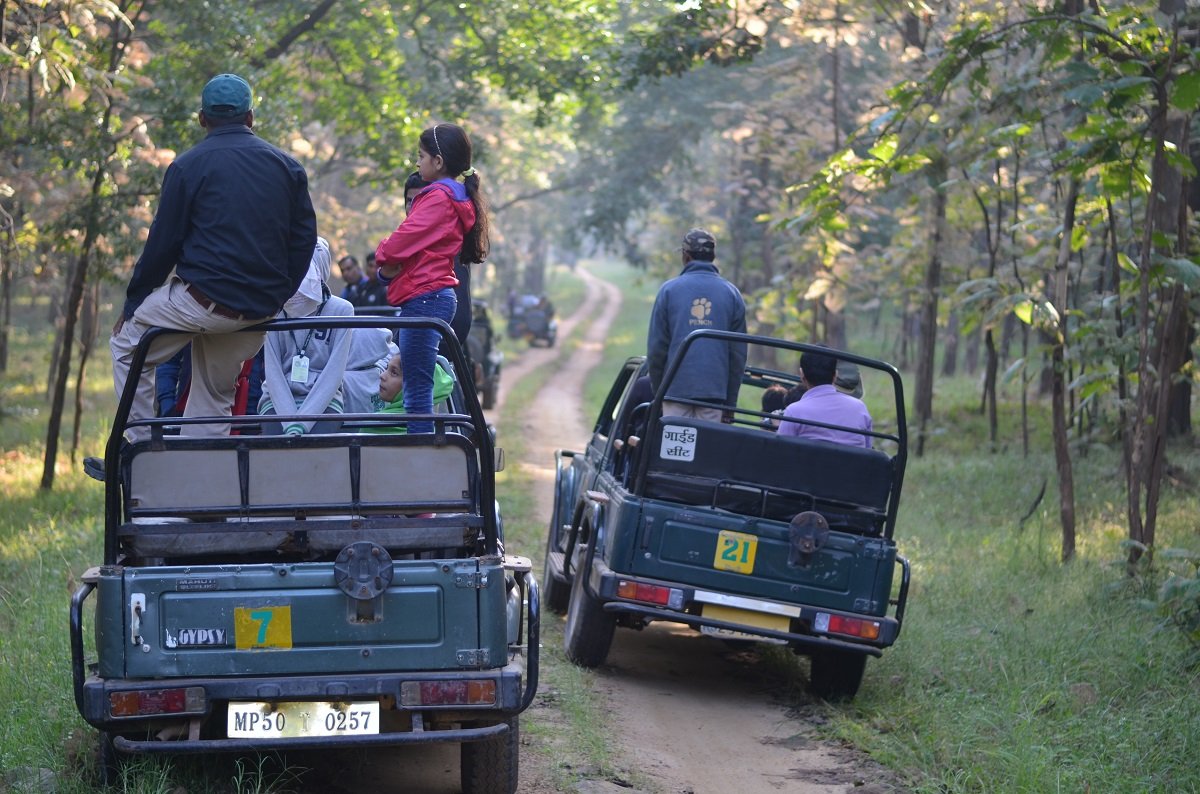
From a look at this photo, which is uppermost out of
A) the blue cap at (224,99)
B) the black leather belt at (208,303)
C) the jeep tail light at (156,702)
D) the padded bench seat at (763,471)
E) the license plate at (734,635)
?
the blue cap at (224,99)

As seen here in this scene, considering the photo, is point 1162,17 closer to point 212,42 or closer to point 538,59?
point 212,42

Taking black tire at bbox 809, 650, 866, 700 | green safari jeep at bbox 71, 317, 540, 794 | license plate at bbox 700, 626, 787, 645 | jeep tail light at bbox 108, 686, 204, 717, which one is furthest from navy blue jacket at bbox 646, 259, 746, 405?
jeep tail light at bbox 108, 686, 204, 717

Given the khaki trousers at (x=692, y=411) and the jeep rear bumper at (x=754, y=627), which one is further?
the khaki trousers at (x=692, y=411)

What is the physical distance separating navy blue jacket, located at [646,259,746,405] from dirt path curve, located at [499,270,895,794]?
1609mm

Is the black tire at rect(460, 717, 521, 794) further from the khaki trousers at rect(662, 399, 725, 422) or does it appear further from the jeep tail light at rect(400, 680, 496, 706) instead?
the khaki trousers at rect(662, 399, 725, 422)

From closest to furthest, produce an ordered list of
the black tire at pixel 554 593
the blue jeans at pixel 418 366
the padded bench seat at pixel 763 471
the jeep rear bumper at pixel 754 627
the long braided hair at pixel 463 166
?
the blue jeans at pixel 418 366 < the long braided hair at pixel 463 166 < the jeep rear bumper at pixel 754 627 < the padded bench seat at pixel 763 471 < the black tire at pixel 554 593

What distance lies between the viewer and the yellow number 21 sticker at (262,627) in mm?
4543

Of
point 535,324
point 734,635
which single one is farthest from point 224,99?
point 535,324

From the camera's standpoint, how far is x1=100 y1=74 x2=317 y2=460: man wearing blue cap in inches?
193

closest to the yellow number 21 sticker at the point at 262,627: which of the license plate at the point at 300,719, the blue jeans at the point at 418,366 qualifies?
the license plate at the point at 300,719

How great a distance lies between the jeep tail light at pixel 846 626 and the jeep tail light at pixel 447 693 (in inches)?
103

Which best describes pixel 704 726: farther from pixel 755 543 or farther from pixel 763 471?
pixel 763 471

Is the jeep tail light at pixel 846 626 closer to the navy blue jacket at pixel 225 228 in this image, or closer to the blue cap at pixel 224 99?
the navy blue jacket at pixel 225 228

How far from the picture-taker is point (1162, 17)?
834 cm
